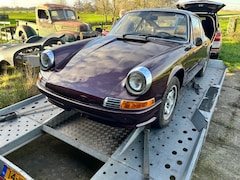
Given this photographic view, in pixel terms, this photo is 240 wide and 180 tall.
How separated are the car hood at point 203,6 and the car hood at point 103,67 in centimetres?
402

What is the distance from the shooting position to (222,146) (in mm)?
3016

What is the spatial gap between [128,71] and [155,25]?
1.44 metres

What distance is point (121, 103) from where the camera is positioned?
2.04 meters

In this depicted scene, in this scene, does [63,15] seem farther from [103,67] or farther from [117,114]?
[117,114]

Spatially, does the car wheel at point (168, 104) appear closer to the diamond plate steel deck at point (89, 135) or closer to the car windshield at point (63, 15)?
the diamond plate steel deck at point (89, 135)

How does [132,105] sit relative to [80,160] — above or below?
above

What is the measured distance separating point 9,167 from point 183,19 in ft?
10.1

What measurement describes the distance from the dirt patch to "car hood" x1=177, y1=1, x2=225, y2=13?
307 cm

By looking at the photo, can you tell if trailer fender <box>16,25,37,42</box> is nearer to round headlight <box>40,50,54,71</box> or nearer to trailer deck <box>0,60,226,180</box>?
trailer deck <box>0,60,226,180</box>

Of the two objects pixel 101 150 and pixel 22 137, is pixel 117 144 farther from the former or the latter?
pixel 22 137

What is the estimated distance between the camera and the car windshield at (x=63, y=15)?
9.22 m

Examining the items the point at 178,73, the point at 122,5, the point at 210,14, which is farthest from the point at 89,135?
the point at 122,5

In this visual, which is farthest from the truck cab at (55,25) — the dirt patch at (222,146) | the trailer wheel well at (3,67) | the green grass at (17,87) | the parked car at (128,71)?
the dirt patch at (222,146)

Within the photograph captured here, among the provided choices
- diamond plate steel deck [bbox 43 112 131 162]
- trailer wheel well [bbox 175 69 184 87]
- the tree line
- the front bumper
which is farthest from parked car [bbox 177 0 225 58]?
the tree line
